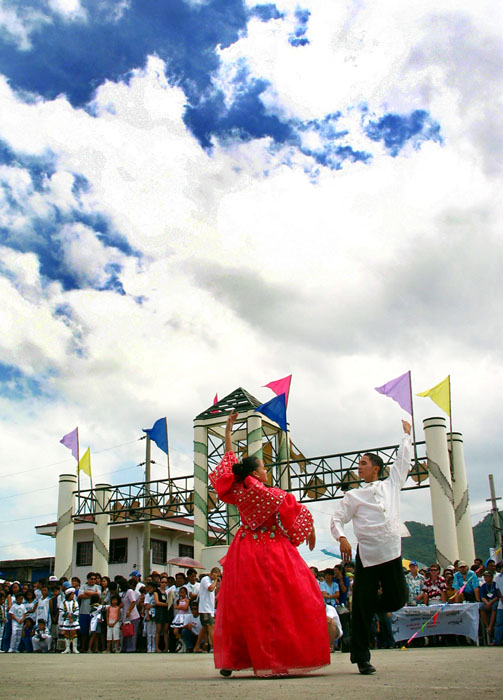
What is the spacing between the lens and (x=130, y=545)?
111 feet

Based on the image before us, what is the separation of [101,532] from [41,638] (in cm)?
1253

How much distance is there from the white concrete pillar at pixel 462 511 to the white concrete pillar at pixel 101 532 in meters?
12.7

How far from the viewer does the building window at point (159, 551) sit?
34500mm

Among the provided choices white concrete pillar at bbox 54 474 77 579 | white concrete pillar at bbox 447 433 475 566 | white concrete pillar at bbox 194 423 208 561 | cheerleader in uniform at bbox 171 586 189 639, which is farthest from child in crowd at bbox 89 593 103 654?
white concrete pillar at bbox 54 474 77 579

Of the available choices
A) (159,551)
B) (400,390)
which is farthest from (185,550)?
(400,390)

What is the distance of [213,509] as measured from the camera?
22.8m

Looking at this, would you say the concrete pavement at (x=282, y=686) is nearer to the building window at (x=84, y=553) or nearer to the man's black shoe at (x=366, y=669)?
the man's black shoe at (x=366, y=669)

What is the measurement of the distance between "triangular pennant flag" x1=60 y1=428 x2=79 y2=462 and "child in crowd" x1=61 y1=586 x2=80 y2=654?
13.8m

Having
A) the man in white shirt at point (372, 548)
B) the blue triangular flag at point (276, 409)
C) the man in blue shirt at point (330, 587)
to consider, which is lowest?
the man in blue shirt at point (330, 587)

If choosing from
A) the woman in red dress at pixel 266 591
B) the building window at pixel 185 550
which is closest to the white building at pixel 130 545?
the building window at pixel 185 550

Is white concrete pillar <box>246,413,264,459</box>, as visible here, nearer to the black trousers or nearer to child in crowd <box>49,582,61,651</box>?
child in crowd <box>49,582,61,651</box>

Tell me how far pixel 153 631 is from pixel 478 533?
66.6 metres

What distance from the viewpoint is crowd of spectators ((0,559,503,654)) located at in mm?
11172

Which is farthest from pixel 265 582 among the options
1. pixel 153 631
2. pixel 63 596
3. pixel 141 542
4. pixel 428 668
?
pixel 141 542
